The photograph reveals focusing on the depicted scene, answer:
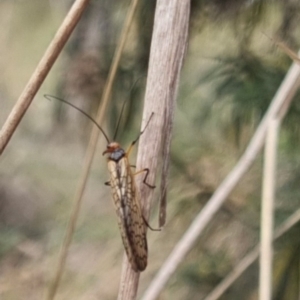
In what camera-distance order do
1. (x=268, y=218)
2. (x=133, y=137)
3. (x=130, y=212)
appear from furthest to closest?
(x=133, y=137)
(x=130, y=212)
(x=268, y=218)

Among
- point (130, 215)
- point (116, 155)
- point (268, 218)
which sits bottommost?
point (268, 218)

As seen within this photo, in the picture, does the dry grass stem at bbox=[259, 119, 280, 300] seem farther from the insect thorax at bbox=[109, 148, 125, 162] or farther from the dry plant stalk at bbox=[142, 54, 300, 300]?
the insect thorax at bbox=[109, 148, 125, 162]

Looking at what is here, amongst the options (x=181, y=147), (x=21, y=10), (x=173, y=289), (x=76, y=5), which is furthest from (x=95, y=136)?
(x=21, y=10)

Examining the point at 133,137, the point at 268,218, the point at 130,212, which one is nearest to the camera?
the point at 268,218

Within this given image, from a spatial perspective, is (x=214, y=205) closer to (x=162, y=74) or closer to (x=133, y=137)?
(x=162, y=74)

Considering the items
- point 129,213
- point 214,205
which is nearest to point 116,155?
point 129,213

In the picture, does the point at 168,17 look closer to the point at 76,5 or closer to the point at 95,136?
the point at 76,5

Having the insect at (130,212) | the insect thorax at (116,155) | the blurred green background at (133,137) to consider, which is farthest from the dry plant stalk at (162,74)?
the blurred green background at (133,137)
